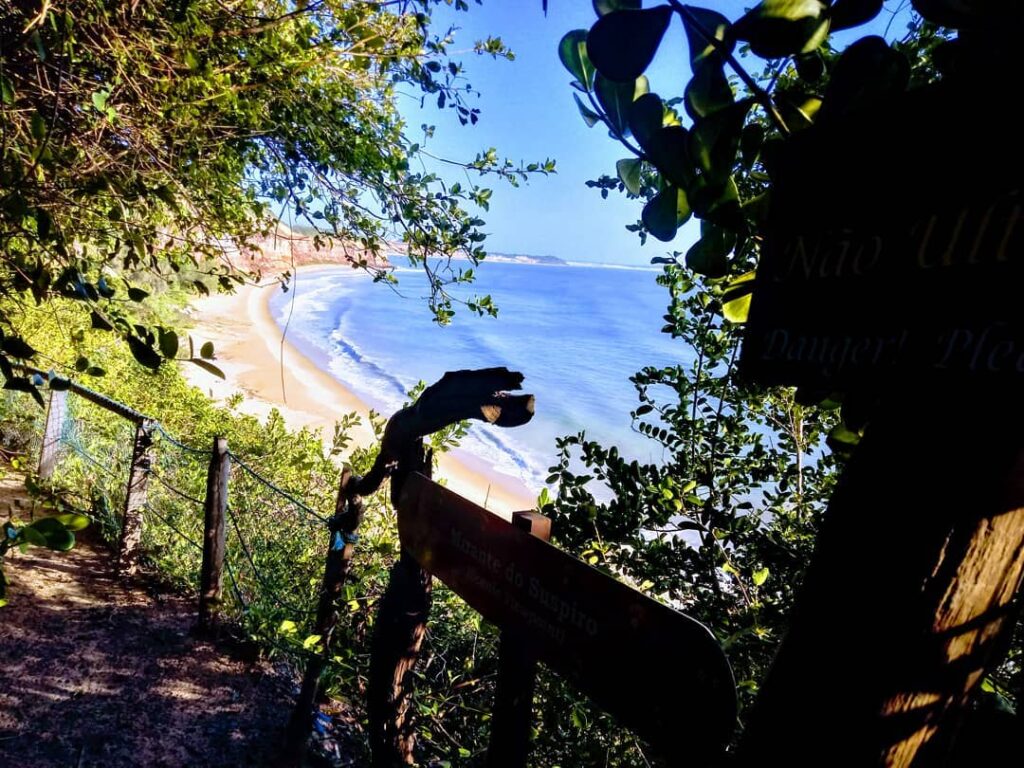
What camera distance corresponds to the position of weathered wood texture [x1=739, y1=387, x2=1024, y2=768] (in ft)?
2.24

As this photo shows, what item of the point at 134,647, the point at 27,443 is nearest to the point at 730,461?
the point at 134,647

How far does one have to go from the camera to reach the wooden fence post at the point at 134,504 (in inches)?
182

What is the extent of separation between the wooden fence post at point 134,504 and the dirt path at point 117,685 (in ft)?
0.70

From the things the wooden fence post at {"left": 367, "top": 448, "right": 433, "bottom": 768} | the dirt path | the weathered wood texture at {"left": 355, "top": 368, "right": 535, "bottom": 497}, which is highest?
the weathered wood texture at {"left": 355, "top": 368, "right": 535, "bottom": 497}

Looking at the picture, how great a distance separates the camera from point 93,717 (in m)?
3.16

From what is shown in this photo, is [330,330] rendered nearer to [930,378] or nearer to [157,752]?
[157,752]

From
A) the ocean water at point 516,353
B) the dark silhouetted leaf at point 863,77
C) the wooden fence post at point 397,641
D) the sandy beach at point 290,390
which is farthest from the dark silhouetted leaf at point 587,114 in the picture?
the sandy beach at point 290,390

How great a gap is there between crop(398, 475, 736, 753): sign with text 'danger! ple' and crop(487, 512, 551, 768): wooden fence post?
3.0 inches

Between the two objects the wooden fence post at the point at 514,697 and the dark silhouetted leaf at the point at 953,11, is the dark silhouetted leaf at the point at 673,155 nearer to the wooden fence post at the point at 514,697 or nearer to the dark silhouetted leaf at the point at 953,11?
the dark silhouetted leaf at the point at 953,11

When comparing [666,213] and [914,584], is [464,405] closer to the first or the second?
[666,213]

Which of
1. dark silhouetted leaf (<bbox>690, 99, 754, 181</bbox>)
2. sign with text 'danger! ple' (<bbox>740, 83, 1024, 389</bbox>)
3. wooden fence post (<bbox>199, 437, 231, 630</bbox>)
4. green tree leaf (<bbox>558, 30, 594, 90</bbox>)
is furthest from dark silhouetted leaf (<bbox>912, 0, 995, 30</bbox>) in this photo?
wooden fence post (<bbox>199, 437, 231, 630</bbox>)

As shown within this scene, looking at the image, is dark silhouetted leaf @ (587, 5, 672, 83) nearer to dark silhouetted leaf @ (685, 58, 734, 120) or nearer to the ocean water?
dark silhouetted leaf @ (685, 58, 734, 120)

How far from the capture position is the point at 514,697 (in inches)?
66.8

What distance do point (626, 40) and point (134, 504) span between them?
542 cm
